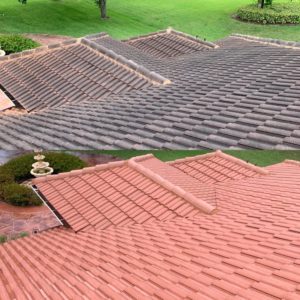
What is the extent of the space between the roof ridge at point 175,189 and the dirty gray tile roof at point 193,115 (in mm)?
1126

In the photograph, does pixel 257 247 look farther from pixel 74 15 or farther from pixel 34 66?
pixel 74 15

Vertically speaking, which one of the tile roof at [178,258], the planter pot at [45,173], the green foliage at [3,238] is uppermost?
the tile roof at [178,258]

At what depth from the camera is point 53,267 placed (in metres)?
5.68

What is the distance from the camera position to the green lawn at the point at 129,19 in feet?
119

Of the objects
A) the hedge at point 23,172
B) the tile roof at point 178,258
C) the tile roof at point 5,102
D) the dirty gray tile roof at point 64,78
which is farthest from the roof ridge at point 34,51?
the tile roof at point 178,258

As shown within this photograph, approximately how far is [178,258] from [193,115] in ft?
14.7

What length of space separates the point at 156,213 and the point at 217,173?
3.85 metres

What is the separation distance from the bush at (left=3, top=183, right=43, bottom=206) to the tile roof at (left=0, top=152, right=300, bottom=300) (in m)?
6.60

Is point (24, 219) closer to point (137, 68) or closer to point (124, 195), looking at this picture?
point (137, 68)

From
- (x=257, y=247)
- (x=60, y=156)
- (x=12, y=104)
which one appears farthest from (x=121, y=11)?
(x=257, y=247)

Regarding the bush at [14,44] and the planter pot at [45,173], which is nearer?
the planter pot at [45,173]

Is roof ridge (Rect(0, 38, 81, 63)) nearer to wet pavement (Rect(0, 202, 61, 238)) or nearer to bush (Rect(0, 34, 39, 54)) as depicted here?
wet pavement (Rect(0, 202, 61, 238))

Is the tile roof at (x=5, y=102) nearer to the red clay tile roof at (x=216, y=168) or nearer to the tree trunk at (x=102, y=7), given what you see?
the red clay tile roof at (x=216, y=168)

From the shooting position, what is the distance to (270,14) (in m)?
40.0
